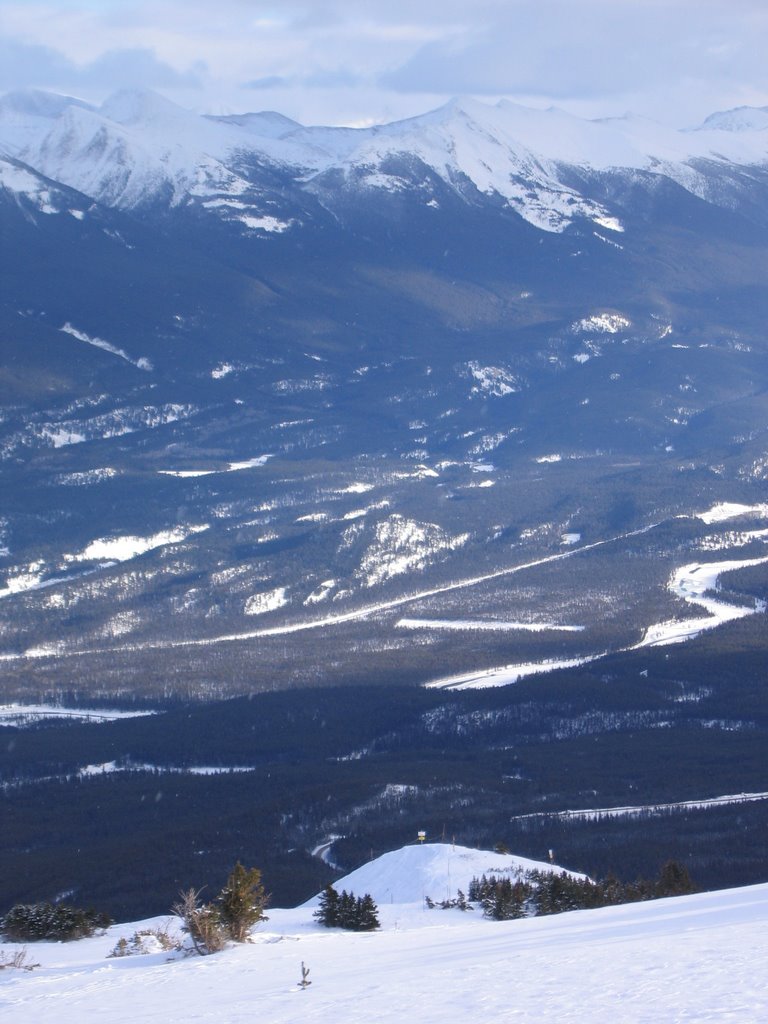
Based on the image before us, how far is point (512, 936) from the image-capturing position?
155ft

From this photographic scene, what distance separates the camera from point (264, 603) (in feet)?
649

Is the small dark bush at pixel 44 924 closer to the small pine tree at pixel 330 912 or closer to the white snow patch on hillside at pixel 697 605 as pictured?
the small pine tree at pixel 330 912

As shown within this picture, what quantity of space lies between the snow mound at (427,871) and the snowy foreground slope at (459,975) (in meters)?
17.1

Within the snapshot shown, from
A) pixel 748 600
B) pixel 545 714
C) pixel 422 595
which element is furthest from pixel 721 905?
pixel 422 595

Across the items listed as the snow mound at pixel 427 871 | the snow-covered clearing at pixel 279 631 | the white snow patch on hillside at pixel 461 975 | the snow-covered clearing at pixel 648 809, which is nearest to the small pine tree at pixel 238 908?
the white snow patch on hillside at pixel 461 975

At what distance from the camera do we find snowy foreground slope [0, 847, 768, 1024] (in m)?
34.8

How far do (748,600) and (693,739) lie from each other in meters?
62.8

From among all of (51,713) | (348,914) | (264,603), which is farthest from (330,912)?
(264,603)

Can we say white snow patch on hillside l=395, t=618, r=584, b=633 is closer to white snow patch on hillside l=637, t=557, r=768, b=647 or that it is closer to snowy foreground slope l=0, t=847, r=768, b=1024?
white snow patch on hillside l=637, t=557, r=768, b=647

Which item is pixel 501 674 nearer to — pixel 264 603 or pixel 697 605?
pixel 697 605

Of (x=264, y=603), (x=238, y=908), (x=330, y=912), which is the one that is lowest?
(x=330, y=912)

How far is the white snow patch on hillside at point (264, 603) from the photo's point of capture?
641ft

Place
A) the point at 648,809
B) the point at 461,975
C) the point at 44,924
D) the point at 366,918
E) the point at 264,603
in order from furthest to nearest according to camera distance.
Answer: the point at 264,603 < the point at 648,809 < the point at 366,918 < the point at 44,924 < the point at 461,975

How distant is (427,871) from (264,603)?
126231mm
